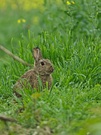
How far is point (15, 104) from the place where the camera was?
20.2 feet

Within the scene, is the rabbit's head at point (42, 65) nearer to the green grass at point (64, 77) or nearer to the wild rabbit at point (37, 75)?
the wild rabbit at point (37, 75)

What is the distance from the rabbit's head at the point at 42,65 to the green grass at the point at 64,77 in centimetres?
22

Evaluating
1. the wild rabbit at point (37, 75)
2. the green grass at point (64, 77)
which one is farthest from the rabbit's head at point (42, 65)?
the green grass at point (64, 77)

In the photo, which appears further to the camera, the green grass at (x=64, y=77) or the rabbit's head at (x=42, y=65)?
the rabbit's head at (x=42, y=65)

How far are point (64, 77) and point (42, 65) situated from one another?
326 mm

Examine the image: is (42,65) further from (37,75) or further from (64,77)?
(64,77)

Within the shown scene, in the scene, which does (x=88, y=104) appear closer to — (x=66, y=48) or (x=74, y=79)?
(x=74, y=79)

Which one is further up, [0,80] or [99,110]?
[99,110]

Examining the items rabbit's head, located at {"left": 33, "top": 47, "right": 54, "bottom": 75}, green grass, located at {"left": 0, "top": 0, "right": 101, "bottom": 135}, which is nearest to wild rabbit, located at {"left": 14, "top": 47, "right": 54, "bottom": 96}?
rabbit's head, located at {"left": 33, "top": 47, "right": 54, "bottom": 75}

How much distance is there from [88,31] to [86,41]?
0.86ft

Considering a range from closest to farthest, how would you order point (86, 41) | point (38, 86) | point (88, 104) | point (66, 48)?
point (88, 104)
point (38, 86)
point (66, 48)
point (86, 41)

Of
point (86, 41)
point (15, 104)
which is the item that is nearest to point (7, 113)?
point (15, 104)

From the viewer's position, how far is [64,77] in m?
6.80

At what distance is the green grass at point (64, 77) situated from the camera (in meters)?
5.37
